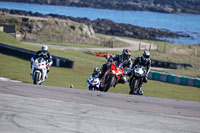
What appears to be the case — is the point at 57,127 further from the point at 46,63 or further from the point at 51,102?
the point at 46,63

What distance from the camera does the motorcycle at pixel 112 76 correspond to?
12.5 m

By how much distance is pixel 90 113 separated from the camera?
555 cm

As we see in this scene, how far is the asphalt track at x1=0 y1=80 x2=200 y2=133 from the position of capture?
4902 mm

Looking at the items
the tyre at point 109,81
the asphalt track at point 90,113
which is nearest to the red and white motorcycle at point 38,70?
the tyre at point 109,81

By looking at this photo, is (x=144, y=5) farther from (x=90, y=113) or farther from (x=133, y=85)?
(x=90, y=113)

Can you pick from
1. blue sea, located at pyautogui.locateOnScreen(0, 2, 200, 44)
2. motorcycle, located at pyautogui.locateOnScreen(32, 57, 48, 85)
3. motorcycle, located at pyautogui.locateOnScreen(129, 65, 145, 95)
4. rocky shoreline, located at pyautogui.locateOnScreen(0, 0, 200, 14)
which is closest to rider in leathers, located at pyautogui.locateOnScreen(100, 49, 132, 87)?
motorcycle, located at pyautogui.locateOnScreen(129, 65, 145, 95)

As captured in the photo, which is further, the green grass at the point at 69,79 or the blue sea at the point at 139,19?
the blue sea at the point at 139,19

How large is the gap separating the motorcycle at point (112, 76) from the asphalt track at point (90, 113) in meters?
5.23

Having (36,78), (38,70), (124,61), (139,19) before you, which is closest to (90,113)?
(36,78)

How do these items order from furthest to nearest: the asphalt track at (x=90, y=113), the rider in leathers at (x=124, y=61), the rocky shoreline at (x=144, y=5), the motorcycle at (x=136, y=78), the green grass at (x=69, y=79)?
the rocky shoreline at (x=144, y=5) < the green grass at (x=69, y=79) < the rider in leathers at (x=124, y=61) < the motorcycle at (x=136, y=78) < the asphalt track at (x=90, y=113)

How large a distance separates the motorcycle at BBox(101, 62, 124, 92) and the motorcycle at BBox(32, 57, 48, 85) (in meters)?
2.12

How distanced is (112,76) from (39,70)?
2.56 m

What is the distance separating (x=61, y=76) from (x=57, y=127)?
14.0m

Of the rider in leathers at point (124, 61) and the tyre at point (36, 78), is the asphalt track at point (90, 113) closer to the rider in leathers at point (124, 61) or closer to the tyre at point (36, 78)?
the tyre at point (36, 78)
